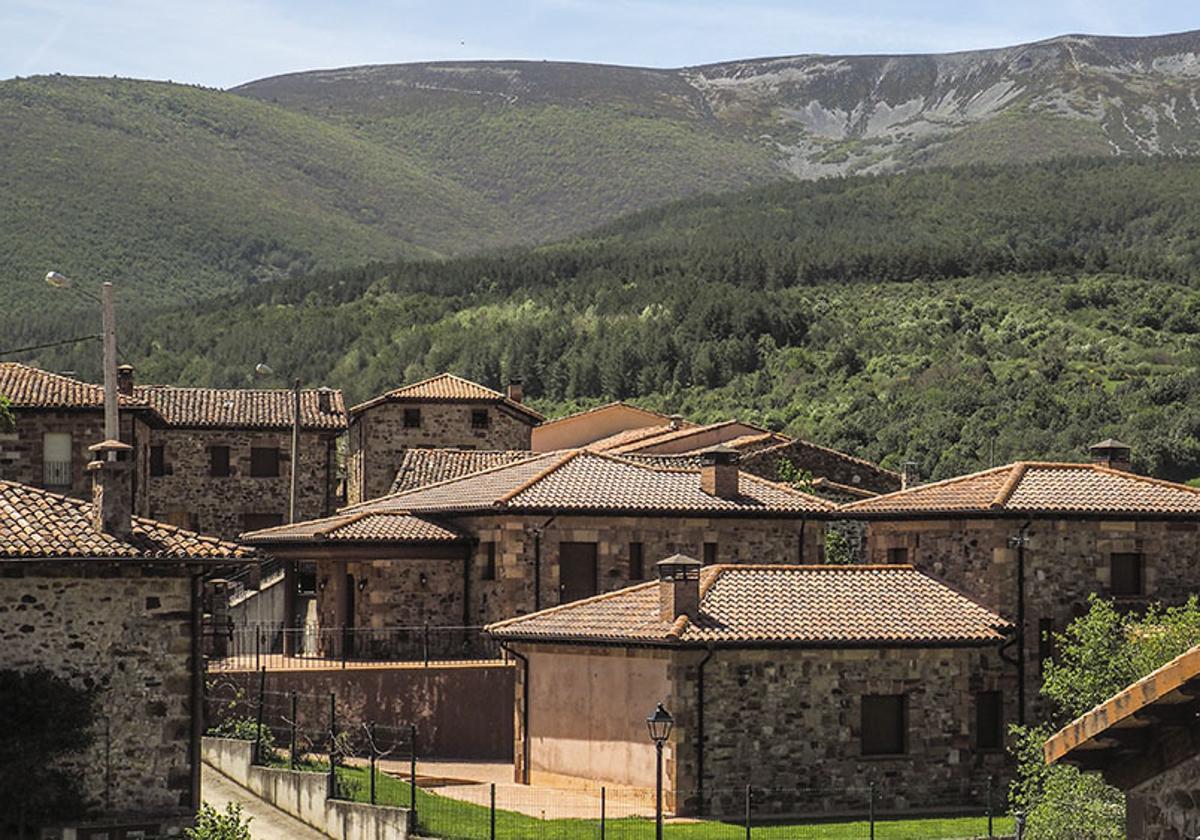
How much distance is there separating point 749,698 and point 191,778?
10869 mm

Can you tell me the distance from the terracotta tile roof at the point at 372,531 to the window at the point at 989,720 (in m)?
11.5

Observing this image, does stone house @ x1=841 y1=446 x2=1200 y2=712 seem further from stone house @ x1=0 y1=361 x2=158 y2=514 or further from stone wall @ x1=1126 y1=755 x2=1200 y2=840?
stone wall @ x1=1126 y1=755 x2=1200 y2=840

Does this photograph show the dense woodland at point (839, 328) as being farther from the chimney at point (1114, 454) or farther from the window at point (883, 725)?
the window at point (883, 725)

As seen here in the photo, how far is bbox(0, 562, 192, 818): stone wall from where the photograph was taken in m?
26.9

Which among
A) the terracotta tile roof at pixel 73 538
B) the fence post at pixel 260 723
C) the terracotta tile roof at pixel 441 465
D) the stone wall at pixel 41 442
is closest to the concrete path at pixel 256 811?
the fence post at pixel 260 723

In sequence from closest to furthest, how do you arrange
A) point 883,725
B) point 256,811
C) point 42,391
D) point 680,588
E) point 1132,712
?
1. point 1132,712
2. point 256,811
3. point 680,588
4. point 883,725
5. point 42,391

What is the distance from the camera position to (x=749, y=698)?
35.3 metres

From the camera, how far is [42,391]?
55625mm

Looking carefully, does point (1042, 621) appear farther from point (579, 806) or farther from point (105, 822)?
point (105, 822)

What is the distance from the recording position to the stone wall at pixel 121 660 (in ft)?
88.2

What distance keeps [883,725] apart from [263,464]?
34293 mm

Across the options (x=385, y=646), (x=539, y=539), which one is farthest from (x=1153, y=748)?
(x=385, y=646)

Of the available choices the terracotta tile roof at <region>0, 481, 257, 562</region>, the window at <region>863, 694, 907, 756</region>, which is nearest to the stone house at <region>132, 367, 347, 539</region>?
the window at <region>863, 694, 907, 756</region>

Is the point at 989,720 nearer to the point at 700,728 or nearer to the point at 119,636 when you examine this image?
the point at 700,728
